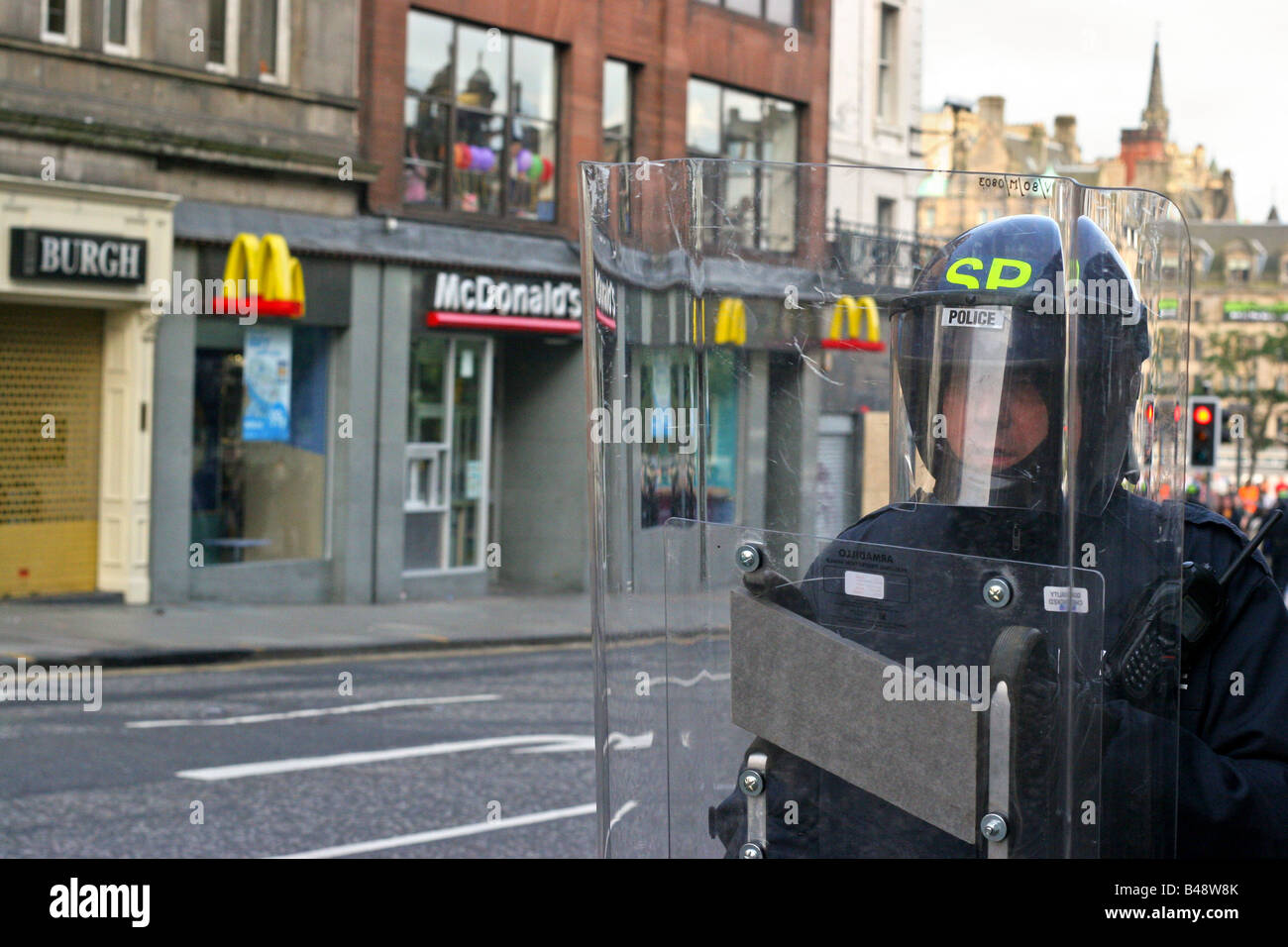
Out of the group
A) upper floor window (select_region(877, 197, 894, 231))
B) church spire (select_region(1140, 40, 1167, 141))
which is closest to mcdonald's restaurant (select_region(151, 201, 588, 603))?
upper floor window (select_region(877, 197, 894, 231))

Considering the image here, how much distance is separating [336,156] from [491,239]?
2.71m

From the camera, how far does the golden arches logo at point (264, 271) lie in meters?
17.8

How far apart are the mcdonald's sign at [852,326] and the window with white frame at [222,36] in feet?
57.5

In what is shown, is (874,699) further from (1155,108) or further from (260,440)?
(1155,108)

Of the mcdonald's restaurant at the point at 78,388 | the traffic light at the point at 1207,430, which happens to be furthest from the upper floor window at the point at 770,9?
the mcdonald's restaurant at the point at 78,388

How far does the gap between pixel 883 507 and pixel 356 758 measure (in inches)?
294

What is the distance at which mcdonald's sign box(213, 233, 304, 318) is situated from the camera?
17844mm

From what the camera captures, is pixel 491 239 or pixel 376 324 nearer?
pixel 376 324

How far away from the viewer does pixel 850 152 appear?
26984 mm

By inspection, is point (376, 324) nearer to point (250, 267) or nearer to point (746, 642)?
point (250, 267)

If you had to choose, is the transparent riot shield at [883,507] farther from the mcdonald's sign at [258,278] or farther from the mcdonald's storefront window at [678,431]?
the mcdonald's sign at [258,278]
